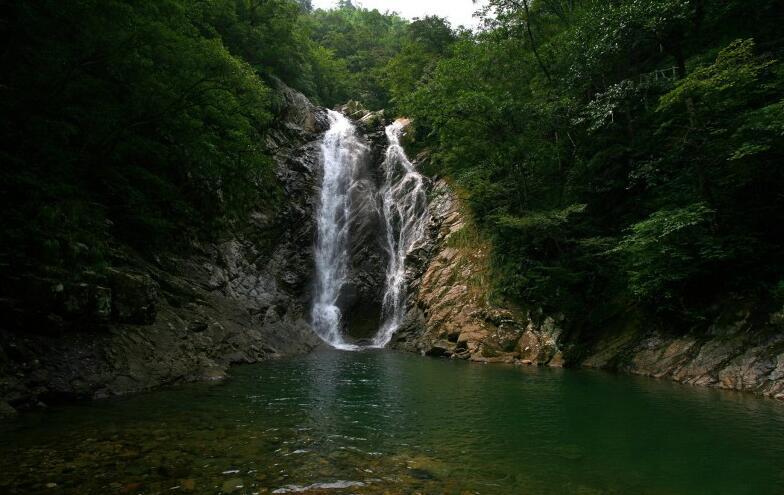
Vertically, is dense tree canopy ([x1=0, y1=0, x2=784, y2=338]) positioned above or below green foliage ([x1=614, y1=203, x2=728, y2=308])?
above

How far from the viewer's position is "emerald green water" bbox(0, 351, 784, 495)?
4.75 m

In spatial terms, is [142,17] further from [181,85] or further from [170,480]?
[170,480]

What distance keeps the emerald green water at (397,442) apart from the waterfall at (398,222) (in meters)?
12.4

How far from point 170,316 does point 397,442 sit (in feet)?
26.9

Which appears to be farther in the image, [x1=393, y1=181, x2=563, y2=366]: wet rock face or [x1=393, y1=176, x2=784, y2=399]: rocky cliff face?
[x1=393, y1=181, x2=563, y2=366]: wet rock face

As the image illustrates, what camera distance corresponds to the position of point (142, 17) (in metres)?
10.6

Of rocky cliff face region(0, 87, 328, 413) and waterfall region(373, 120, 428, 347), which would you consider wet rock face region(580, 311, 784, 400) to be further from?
rocky cliff face region(0, 87, 328, 413)

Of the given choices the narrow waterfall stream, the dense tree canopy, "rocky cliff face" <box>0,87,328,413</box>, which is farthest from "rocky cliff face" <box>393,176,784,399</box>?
"rocky cliff face" <box>0,87,328,413</box>

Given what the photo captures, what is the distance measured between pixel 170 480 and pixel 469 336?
14.9 m

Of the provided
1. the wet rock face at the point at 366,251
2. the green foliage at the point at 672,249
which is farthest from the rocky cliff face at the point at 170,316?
the green foliage at the point at 672,249

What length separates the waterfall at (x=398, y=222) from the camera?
23.0m

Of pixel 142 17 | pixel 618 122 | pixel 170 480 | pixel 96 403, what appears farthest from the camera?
pixel 618 122

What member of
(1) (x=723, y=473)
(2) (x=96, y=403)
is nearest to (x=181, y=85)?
(2) (x=96, y=403)

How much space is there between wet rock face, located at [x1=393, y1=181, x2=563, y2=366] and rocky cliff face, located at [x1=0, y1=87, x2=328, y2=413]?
546 centimetres
